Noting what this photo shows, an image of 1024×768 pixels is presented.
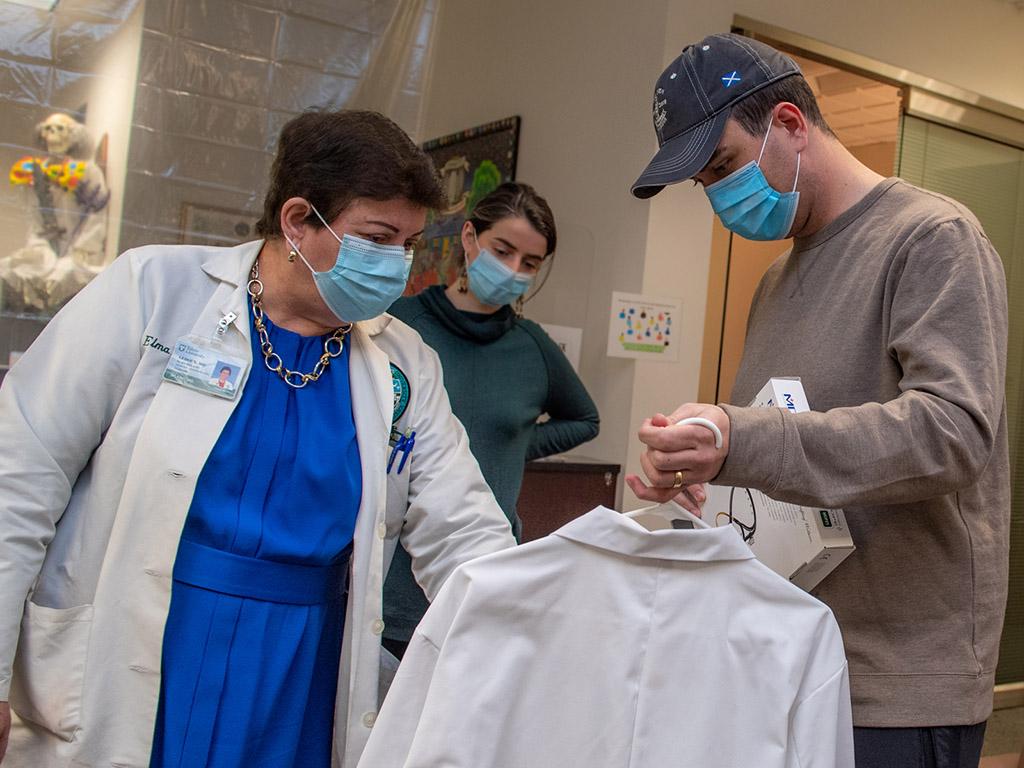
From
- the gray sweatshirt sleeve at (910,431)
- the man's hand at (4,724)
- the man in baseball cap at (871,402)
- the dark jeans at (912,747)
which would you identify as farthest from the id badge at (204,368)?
the dark jeans at (912,747)

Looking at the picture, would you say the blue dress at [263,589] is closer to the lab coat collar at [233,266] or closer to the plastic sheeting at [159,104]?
the lab coat collar at [233,266]

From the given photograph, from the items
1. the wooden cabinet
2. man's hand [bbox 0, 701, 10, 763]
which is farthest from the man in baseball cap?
the wooden cabinet

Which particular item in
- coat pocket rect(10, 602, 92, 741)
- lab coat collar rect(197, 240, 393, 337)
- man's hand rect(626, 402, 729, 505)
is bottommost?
coat pocket rect(10, 602, 92, 741)


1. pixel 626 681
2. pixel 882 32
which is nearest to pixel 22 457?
pixel 626 681

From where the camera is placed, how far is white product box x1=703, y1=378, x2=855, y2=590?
124cm

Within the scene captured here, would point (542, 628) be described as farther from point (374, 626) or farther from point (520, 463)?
point (520, 463)

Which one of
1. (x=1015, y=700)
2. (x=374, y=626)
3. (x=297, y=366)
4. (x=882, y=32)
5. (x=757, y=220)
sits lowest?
(x=1015, y=700)

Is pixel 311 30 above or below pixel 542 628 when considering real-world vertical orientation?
above

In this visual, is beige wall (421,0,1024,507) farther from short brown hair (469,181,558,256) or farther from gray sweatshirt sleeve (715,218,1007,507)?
gray sweatshirt sleeve (715,218,1007,507)

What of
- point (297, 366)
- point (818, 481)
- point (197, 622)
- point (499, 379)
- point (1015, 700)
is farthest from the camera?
point (1015, 700)

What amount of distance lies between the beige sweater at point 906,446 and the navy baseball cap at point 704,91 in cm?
23

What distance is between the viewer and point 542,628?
1.16 metres

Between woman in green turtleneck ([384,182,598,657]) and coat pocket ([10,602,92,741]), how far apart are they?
77 centimetres

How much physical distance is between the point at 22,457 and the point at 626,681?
2.84 feet
